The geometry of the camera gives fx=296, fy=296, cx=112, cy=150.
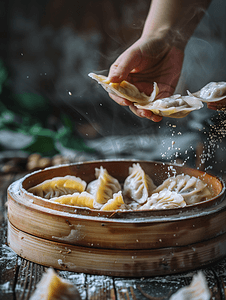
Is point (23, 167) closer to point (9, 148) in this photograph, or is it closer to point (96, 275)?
point (9, 148)

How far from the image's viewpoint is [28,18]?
427cm

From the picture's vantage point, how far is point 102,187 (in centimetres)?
232

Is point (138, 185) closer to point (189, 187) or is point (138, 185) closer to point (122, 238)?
point (189, 187)

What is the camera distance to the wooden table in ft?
4.54

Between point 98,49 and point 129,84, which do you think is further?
point 98,49

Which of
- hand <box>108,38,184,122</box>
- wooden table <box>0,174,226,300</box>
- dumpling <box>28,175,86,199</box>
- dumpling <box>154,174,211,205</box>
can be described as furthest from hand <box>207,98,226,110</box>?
dumpling <box>28,175,86,199</box>

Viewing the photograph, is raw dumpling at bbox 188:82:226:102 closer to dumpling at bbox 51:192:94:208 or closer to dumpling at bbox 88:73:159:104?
dumpling at bbox 88:73:159:104

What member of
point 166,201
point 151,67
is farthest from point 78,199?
point 151,67

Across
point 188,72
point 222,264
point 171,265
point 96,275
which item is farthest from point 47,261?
point 188,72

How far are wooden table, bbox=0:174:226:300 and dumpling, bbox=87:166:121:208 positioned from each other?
26.2 inches

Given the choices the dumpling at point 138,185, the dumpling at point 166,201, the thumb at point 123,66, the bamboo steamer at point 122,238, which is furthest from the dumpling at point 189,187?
the thumb at point 123,66

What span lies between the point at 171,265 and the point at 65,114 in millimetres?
3437

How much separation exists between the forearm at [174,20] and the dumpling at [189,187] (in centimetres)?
115

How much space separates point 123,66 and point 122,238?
4.00ft
